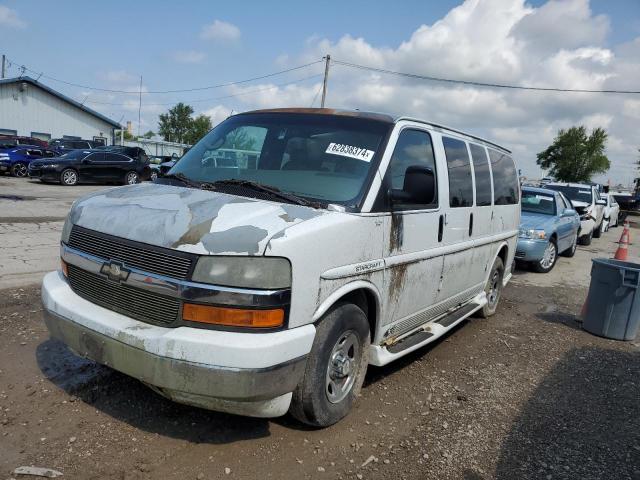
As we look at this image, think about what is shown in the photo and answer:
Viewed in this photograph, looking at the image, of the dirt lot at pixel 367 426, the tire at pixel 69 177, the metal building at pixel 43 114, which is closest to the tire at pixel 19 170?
the tire at pixel 69 177

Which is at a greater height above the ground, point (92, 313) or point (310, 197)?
point (310, 197)

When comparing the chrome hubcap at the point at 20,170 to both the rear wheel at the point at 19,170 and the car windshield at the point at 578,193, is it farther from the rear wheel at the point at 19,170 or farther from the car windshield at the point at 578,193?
the car windshield at the point at 578,193

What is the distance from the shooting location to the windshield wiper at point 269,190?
323 cm

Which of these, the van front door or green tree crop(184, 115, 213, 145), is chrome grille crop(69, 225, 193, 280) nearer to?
the van front door

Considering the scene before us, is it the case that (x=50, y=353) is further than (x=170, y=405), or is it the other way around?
(x=50, y=353)

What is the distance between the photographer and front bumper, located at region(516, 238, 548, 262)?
9984 mm

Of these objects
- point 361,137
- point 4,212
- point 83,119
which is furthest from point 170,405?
point 83,119

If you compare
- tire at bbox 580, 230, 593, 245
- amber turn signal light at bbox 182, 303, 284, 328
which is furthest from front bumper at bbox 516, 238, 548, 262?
amber turn signal light at bbox 182, 303, 284, 328

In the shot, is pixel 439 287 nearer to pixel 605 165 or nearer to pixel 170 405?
pixel 170 405

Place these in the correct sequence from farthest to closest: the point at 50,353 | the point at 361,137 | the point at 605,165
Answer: the point at 605,165, the point at 50,353, the point at 361,137

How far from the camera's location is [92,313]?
2975mm

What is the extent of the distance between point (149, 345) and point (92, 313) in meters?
0.55

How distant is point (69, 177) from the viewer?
20734 mm

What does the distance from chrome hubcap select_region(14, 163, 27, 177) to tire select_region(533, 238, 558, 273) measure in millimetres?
22868
